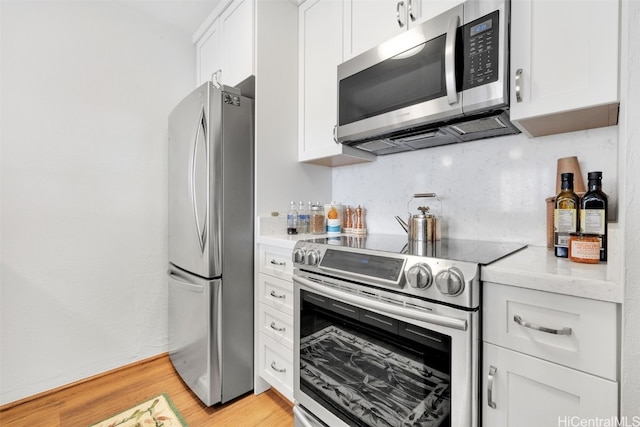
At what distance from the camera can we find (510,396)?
80 centimetres

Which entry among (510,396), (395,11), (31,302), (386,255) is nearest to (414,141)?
(395,11)

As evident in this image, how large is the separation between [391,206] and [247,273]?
100 centimetres

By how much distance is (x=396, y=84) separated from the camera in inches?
52.3

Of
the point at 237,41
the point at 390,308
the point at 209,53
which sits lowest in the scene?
the point at 390,308

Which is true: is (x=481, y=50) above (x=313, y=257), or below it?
above

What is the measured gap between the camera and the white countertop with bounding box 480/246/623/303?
0.67m

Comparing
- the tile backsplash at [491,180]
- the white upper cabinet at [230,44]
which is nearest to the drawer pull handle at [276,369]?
the tile backsplash at [491,180]

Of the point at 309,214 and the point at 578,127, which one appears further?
the point at 309,214

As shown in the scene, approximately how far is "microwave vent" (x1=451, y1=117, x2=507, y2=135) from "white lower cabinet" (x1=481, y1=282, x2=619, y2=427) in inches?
28.4

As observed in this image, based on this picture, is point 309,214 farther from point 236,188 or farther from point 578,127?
point 578,127

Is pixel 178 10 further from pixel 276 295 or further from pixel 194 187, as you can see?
pixel 276 295

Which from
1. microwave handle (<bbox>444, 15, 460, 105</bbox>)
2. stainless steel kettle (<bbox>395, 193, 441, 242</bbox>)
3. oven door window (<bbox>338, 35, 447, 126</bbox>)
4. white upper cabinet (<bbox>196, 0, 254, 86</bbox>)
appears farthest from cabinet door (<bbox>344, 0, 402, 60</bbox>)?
stainless steel kettle (<bbox>395, 193, 441, 242</bbox>)

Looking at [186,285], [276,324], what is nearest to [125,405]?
[186,285]

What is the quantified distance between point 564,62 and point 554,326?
839 mm
